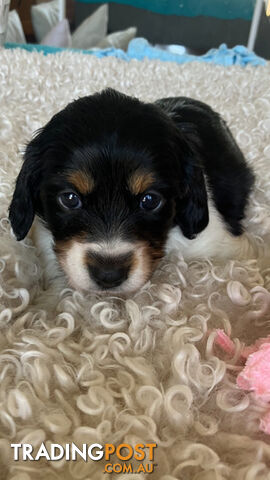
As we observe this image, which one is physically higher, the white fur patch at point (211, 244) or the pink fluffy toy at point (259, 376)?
the pink fluffy toy at point (259, 376)

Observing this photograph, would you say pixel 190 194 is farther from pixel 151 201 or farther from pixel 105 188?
pixel 105 188

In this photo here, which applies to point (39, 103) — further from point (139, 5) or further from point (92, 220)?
point (139, 5)

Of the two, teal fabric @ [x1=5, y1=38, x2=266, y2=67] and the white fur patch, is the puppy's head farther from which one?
teal fabric @ [x1=5, y1=38, x2=266, y2=67]

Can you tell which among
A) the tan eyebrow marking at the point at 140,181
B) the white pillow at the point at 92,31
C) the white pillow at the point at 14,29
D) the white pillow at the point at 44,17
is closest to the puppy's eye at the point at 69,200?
the tan eyebrow marking at the point at 140,181

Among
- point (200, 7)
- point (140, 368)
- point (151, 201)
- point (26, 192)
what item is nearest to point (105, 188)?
point (151, 201)

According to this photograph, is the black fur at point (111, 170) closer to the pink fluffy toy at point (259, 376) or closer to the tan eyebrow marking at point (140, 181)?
the tan eyebrow marking at point (140, 181)

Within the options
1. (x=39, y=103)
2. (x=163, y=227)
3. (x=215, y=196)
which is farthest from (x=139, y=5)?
(x=163, y=227)
